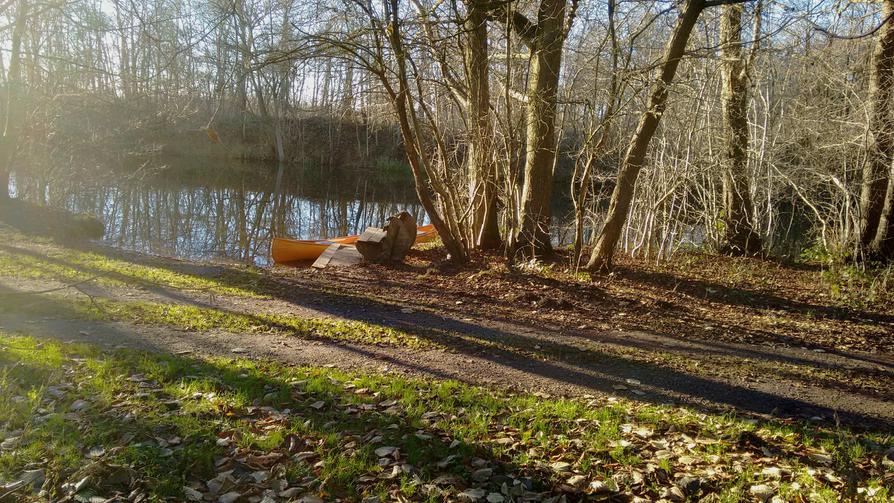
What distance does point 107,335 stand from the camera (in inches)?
257

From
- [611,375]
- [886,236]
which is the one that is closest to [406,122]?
[611,375]

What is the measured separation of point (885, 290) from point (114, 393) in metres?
11.2

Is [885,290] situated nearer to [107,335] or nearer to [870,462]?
[870,462]

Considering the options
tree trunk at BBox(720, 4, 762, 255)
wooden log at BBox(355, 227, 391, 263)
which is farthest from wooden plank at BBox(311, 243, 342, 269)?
tree trunk at BBox(720, 4, 762, 255)

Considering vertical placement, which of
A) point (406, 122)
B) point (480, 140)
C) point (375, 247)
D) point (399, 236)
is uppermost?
point (406, 122)

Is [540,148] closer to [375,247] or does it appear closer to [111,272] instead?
[375,247]

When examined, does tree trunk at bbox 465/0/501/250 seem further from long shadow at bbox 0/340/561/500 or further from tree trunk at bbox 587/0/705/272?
long shadow at bbox 0/340/561/500

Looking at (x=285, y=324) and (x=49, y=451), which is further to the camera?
(x=285, y=324)

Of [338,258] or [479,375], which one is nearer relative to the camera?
[479,375]

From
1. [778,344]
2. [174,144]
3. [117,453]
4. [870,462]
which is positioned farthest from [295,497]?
[174,144]

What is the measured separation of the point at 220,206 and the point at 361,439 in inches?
867

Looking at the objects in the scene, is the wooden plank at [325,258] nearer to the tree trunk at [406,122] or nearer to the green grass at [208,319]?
the tree trunk at [406,122]

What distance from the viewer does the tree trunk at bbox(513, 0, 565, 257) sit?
11.3 meters

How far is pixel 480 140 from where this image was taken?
12.1 metres
